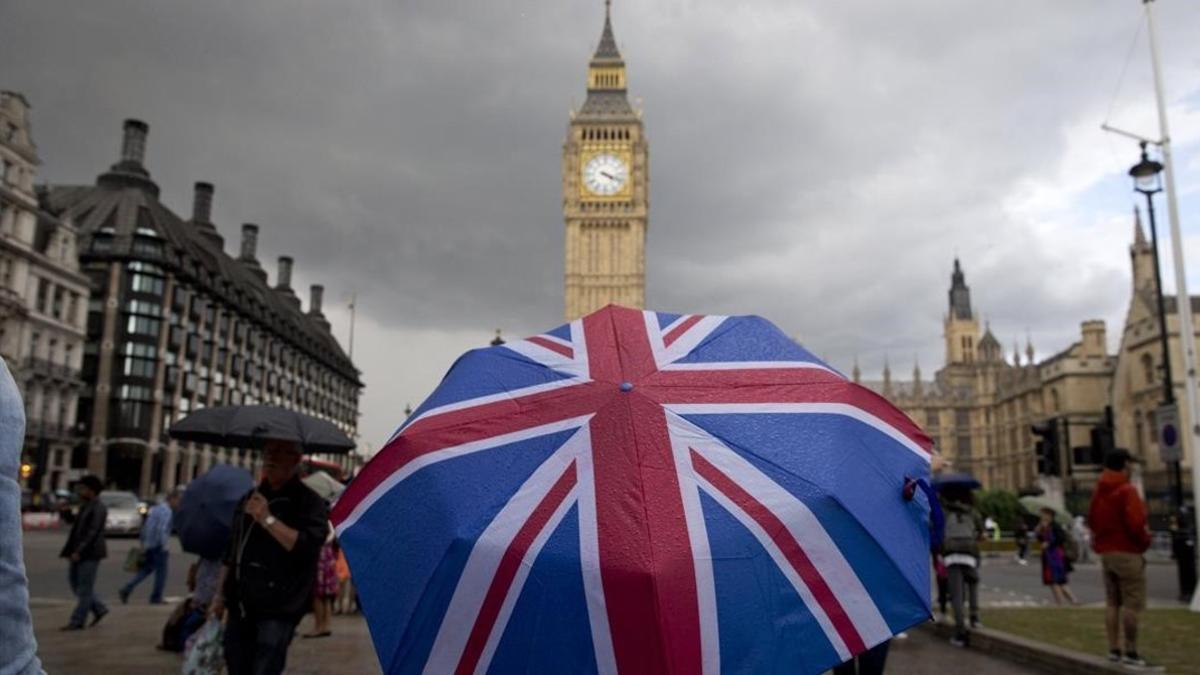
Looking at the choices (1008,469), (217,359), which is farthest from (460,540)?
(1008,469)

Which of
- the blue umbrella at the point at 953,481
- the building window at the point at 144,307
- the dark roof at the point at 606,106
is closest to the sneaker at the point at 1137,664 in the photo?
the blue umbrella at the point at 953,481

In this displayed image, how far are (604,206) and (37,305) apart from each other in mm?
53742

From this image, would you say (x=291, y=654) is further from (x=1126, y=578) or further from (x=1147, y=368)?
(x=1147, y=368)

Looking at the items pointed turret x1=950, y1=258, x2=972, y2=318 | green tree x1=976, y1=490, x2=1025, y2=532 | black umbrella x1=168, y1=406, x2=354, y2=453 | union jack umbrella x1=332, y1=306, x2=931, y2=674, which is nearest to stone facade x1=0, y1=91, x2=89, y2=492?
black umbrella x1=168, y1=406, x2=354, y2=453

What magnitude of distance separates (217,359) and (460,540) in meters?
77.6

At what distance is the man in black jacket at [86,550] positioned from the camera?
34.5 feet

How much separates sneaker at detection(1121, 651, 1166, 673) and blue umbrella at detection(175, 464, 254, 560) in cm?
782

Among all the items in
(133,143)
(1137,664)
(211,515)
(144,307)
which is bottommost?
(1137,664)

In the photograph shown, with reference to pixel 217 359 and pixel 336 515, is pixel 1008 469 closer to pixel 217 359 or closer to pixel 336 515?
pixel 217 359

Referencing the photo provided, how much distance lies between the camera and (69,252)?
53.6 m

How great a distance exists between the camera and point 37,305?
50.4 meters

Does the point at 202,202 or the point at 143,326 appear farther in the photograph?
the point at 202,202

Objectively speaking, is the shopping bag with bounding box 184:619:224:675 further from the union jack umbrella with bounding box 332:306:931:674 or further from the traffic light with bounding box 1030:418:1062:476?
the traffic light with bounding box 1030:418:1062:476

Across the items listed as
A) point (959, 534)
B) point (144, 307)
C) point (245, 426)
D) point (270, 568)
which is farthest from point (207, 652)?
point (144, 307)
